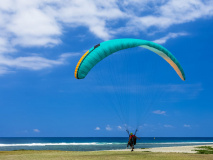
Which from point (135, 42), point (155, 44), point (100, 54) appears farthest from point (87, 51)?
point (155, 44)

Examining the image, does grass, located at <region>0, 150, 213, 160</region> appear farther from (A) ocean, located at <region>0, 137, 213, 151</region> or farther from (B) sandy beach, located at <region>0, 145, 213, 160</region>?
(A) ocean, located at <region>0, 137, 213, 151</region>

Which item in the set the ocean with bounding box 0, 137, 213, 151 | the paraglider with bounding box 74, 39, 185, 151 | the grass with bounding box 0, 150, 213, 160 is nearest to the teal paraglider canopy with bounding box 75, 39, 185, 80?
the paraglider with bounding box 74, 39, 185, 151

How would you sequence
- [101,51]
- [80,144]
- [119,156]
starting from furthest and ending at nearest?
[80,144]
[119,156]
[101,51]

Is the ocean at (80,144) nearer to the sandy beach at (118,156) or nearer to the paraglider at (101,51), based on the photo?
the sandy beach at (118,156)

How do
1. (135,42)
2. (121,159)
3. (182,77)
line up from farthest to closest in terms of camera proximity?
(182,77) → (135,42) → (121,159)

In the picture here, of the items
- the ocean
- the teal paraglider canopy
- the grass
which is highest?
the teal paraglider canopy

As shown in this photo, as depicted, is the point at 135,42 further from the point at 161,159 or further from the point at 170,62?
the point at 161,159

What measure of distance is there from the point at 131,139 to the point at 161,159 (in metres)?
2.98

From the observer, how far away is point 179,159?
16.4 metres

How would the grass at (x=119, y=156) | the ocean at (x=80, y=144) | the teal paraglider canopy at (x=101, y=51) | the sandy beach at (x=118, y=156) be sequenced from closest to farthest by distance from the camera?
the teal paraglider canopy at (x=101, y=51)
the grass at (x=119, y=156)
the sandy beach at (x=118, y=156)
the ocean at (x=80, y=144)

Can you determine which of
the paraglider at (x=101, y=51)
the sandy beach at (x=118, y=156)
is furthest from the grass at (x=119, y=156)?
the paraglider at (x=101, y=51)

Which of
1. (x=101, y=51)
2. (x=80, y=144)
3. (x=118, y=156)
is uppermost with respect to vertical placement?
(x=101, y=51)

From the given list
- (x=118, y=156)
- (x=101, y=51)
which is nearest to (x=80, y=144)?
(x=118, y=156)

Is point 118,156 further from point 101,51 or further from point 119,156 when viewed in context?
point 101,51
